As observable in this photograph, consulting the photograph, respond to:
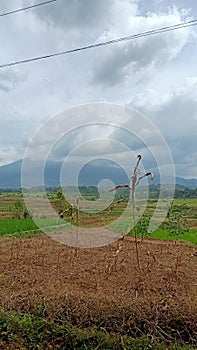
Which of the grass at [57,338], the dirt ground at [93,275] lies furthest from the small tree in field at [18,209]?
the grass at [57,338]

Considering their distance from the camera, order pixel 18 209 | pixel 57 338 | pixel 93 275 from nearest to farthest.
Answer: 1. pixel 57 338
2. pixel 93 275
3. pixel 18 209

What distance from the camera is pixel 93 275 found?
19.8ft

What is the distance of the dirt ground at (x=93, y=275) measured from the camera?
471 centimetres

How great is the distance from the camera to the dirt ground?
471cm

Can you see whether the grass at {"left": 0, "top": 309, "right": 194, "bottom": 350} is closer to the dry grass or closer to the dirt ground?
the dry grass

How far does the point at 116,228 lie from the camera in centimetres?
1282

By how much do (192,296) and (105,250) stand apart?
3.64 meters

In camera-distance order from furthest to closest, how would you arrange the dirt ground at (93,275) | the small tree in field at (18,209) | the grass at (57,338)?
1. the small tree in field at (18,209)
2. the dirt ground at (93,275)
3. the grass at (57,338)

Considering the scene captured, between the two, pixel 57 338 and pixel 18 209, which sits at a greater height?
pixel 18 209

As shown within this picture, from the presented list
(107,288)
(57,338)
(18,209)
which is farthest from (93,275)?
(18,209)

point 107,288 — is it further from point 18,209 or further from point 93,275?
point 18,209

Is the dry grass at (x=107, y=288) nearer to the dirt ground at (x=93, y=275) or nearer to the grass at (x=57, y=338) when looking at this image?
the dirt ground at (x=93, y=275)

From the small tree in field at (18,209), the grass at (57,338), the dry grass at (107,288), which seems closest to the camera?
the grass at (57,338)

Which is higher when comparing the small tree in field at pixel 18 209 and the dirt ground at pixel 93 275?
the small tree in field at pixel 18 209
